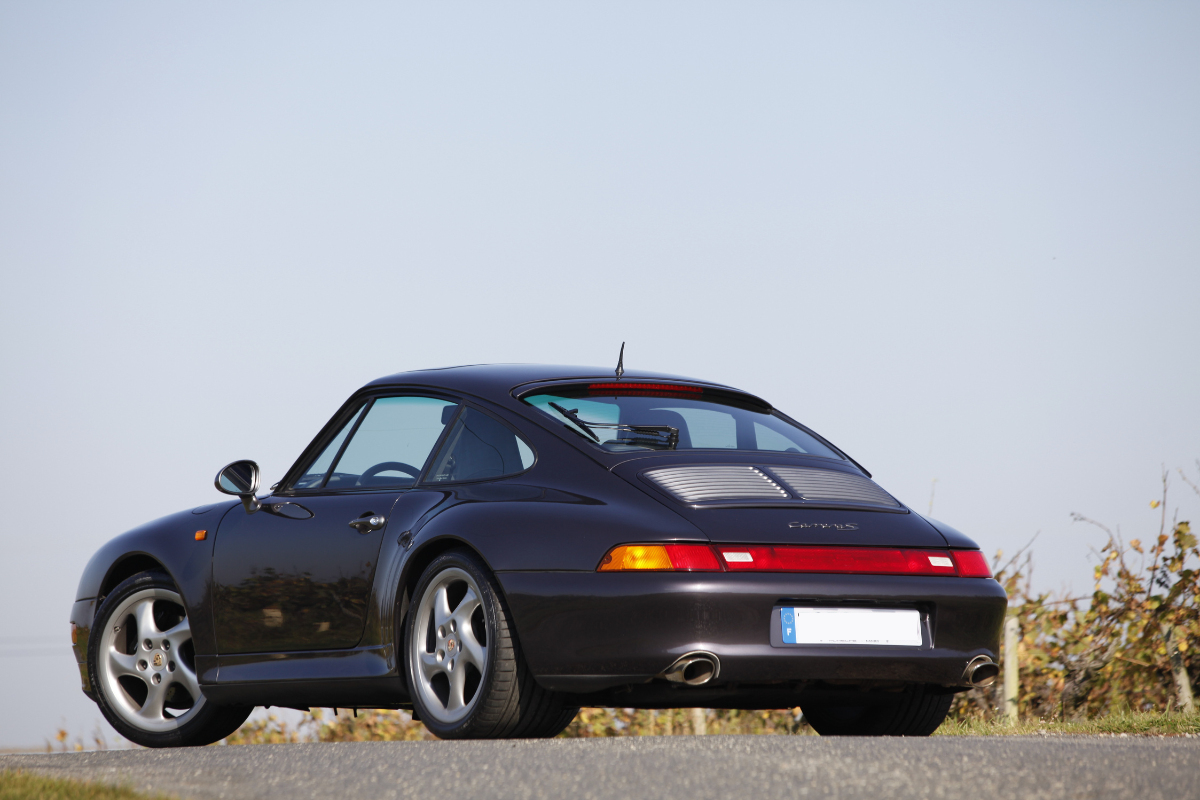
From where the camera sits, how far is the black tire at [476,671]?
201 inches

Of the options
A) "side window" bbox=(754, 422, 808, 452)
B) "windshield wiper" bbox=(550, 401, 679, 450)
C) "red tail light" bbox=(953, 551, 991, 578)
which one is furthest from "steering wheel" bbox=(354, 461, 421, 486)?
"red tail light" bbox=(953, 551, 991, 578)

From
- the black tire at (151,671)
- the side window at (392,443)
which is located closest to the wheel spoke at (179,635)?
the black tire at (151,671)

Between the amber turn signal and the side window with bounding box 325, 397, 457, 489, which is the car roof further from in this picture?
the amber turn signal

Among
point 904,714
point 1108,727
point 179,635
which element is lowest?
point 1108,727

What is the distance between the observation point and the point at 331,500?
6.14 meters

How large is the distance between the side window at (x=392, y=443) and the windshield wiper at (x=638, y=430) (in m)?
0.54

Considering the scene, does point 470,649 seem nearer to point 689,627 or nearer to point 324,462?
point 689,627

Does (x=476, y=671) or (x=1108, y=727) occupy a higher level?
(x=476, y=671)

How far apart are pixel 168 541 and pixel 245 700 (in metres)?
0.89

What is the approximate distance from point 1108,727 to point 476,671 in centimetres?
→ 348

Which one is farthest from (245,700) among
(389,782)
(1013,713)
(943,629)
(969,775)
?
(1013,713)

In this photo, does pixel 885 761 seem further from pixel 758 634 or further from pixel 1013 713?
pixel 1013 713

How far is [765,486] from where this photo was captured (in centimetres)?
539

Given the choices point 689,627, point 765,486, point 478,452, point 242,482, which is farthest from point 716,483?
point 242,482
